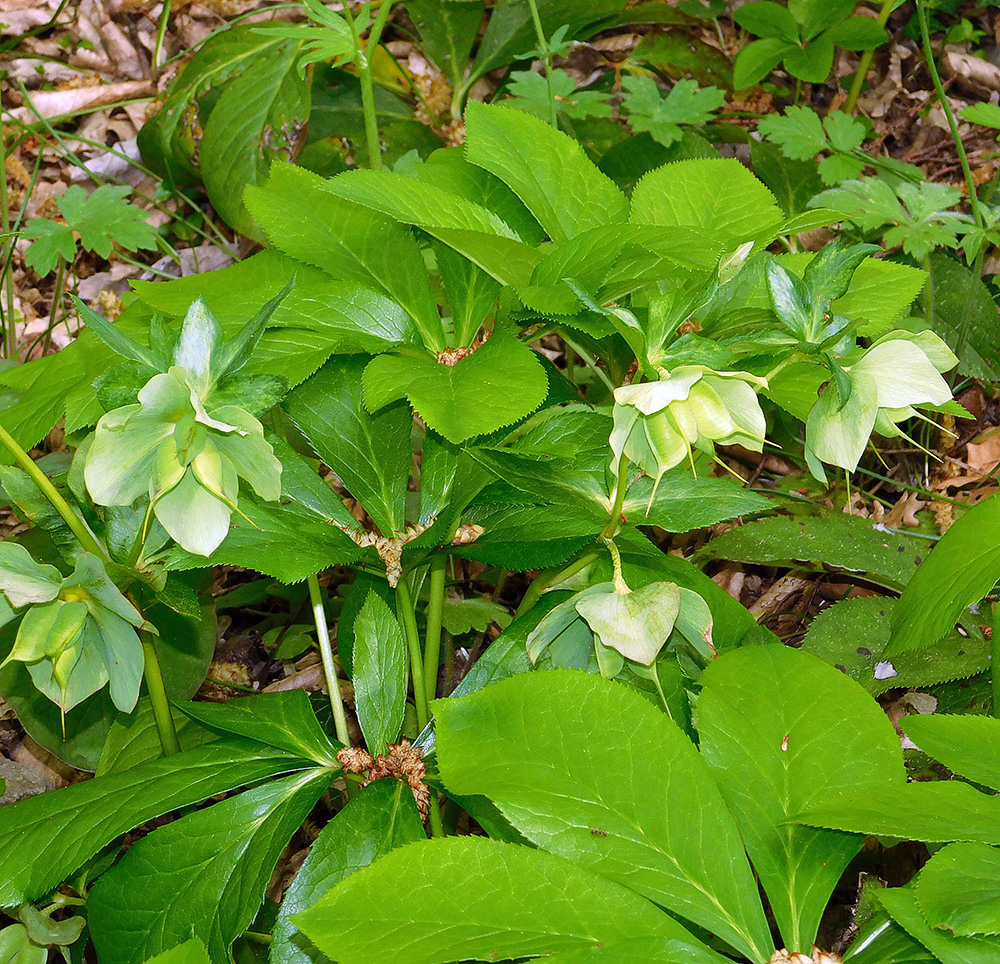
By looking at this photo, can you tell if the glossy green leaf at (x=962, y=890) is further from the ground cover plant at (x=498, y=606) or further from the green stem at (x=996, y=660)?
the green stem at (x=996, y=660)

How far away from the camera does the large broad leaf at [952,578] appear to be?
3.00 ft

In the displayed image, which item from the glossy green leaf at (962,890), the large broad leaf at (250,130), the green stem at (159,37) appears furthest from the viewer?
the green stem at (159,37)

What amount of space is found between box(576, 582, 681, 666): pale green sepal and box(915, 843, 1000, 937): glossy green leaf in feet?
0.89

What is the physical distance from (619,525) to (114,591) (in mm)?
497

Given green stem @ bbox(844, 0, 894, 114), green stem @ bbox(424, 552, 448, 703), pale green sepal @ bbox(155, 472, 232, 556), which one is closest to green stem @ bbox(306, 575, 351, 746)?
green stem @ bbox(424, 552, 448, 703)

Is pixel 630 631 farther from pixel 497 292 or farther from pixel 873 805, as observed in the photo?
pixel 497 292

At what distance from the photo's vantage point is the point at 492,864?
734mm

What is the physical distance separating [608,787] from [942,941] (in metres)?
0.27

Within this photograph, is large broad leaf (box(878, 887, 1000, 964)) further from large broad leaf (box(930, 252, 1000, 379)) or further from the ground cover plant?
large broad leaf (box(930, 252, 1000, 379))

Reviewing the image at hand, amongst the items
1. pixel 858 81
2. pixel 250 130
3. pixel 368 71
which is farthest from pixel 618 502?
pixel 858 81

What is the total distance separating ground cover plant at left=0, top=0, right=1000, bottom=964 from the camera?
74cm

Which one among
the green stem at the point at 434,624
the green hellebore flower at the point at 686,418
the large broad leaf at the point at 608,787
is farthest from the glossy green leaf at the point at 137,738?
the green hellebore flower at the point at 686,418

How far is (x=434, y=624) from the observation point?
1.16 meters

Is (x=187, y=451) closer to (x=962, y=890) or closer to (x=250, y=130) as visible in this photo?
(x=962, y=890)
